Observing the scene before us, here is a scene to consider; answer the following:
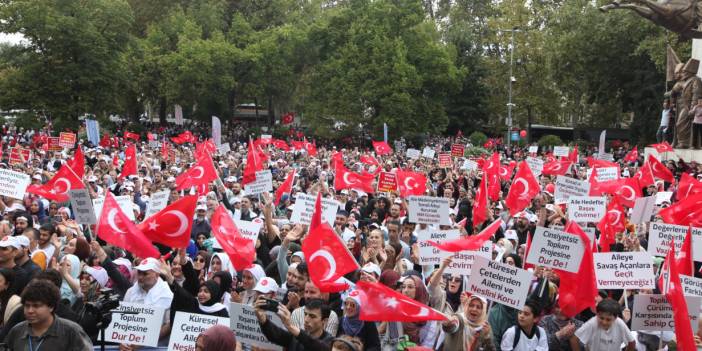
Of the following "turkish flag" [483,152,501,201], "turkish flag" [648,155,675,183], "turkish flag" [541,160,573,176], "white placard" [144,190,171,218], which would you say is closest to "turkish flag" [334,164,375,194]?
"turkish flag" [483,152,501,201]

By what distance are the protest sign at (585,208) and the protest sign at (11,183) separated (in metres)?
7.82

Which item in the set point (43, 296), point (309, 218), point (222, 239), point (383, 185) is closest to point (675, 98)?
point (383, 185)

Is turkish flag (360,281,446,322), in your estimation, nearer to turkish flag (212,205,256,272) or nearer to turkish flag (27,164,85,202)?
turkish flag (212,205,256,272)

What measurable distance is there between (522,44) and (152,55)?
889 inches

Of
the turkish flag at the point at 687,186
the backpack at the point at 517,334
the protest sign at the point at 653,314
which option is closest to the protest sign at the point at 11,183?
the backpack at the point at 517,334

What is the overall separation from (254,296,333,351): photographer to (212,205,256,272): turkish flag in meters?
2.56

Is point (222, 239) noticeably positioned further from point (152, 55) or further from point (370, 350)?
point (152, 55)

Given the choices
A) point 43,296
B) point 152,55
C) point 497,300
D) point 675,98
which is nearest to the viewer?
point 43,296

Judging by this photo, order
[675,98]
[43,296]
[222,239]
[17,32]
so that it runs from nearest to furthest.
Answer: [43,296], [222,239], [675,98], [17,32]

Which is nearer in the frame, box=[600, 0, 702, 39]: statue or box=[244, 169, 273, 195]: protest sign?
box=[244, 169, 273, 195]: protest sign

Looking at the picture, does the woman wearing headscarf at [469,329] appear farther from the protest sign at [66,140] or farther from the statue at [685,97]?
the statue at [685,97]

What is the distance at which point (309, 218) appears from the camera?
12.0m

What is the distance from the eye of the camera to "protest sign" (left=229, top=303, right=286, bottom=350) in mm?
6211

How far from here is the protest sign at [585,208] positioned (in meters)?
12.3
